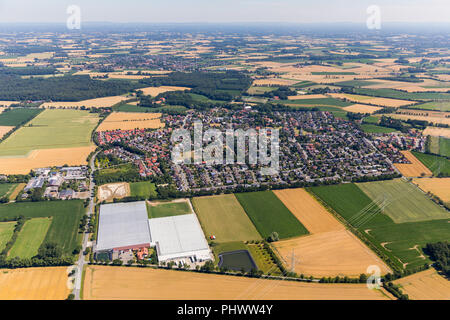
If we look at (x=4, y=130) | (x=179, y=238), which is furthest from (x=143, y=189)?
(x=4, y=130)

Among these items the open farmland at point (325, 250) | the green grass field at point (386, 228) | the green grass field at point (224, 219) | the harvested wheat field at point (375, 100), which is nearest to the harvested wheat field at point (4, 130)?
the green grass field at point (224, 219)

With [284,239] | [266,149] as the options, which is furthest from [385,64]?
[284,239]

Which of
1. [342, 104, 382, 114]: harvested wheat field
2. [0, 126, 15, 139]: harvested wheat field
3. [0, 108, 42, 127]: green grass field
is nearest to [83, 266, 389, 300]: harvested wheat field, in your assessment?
[0, 126, 15, 139]: harvested wheat field

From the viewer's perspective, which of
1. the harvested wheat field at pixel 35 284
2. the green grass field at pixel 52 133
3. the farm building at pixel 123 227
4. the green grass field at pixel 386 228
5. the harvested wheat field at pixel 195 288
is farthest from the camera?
the green grass field at pixel 52 133

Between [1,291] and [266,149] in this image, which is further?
[266,149]

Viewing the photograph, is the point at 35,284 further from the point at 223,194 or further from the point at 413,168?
the point at 413,168

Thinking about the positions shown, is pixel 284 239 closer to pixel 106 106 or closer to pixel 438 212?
pixel 438 212

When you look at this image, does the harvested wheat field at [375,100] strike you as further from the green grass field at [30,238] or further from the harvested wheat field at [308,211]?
the green grass field at [30,238]
